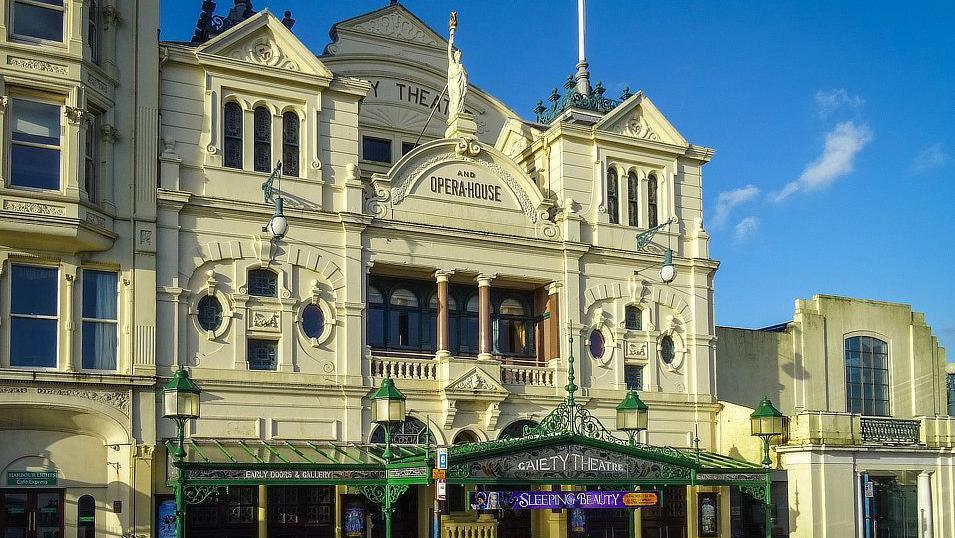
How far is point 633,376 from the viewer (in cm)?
3591

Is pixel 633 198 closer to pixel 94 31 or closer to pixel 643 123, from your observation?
pixel 643 123

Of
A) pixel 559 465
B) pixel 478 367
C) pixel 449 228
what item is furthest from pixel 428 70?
pixel 559 465

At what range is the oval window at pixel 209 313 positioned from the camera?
29781 mm

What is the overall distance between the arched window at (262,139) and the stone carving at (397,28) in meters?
6.73

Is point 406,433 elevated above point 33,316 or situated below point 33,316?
below

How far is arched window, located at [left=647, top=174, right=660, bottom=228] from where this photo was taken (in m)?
37.4

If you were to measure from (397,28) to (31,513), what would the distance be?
61.1ft

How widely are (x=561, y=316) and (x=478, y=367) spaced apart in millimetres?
3473

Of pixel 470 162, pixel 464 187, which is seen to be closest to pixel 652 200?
pixel 470 162

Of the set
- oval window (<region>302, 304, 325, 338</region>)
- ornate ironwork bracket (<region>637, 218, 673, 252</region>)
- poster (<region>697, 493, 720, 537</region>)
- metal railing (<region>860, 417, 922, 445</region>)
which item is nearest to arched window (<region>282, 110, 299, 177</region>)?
oval window (<region>302, 304, 325, 338</region>)

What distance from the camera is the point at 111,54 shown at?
2898 cm

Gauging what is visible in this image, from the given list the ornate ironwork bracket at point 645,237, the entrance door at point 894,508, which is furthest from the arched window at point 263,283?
the entrance door at point 894,508

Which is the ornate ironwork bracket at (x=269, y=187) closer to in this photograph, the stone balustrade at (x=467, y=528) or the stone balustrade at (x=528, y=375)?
the stone balustrade at (x=528, y=375)

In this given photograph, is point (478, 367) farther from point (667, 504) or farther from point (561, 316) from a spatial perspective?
point (667, 504)
